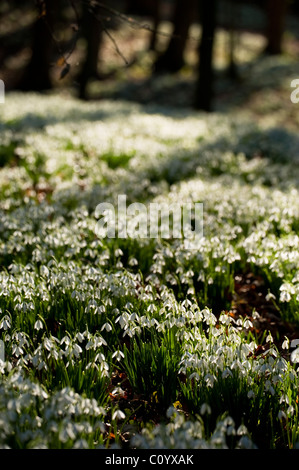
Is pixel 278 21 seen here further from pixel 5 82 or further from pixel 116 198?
pixel 116 198

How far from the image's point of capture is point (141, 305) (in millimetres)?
3582

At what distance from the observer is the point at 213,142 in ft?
34.3

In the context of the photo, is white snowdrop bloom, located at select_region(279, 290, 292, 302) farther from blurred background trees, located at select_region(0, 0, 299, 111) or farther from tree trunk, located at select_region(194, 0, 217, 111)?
blurred background trees, located at select_region(0, 0, 299, 111)

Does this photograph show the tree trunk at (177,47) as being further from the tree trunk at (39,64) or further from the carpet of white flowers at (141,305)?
the carpet of white flowers at (141,305)

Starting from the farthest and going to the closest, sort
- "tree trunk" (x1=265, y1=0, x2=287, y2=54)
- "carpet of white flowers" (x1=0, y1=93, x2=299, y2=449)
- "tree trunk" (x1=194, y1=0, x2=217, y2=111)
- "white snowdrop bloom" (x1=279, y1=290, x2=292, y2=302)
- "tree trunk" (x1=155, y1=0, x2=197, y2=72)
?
1. "tree trunk" (x1=265, y1=0, x2=287, y2=54)
2. "tree trunk" (x1=155, y1=0, x2=197, y2=72)
3. "tree trunk" (x1=194, y1=0, x2=217, y2=111)
4. "white snowdrop bloom" (x1=279, y1=290, x2=292, y2=302)
5. "carpet of white flowers" (x1=0, y1=93, x2=299, y2=449)

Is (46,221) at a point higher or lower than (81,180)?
lower

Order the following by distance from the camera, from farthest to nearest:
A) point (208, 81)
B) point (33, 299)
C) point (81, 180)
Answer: point (208, 81), point (81, 180), point (33, 299)

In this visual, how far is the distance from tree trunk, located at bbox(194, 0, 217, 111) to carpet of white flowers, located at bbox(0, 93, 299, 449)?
5221 mm

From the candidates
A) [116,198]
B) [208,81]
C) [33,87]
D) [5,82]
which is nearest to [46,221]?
[116,198]

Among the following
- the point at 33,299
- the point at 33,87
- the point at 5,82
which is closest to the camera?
the point at 33,299

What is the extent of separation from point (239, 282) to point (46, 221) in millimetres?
2168

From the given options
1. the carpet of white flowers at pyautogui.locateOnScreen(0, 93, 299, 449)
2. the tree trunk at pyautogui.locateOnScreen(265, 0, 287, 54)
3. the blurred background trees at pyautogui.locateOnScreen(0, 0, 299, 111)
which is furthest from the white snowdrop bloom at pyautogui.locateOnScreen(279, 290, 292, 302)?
the tree trunk at pyautogui.locateOnScreen(265, 0, 287, 54)

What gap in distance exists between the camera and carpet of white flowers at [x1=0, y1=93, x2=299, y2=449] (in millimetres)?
2400

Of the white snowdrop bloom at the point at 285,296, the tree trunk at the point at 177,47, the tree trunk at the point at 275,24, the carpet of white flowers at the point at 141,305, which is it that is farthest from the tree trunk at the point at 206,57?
the tree trunk at the point at 275,24
